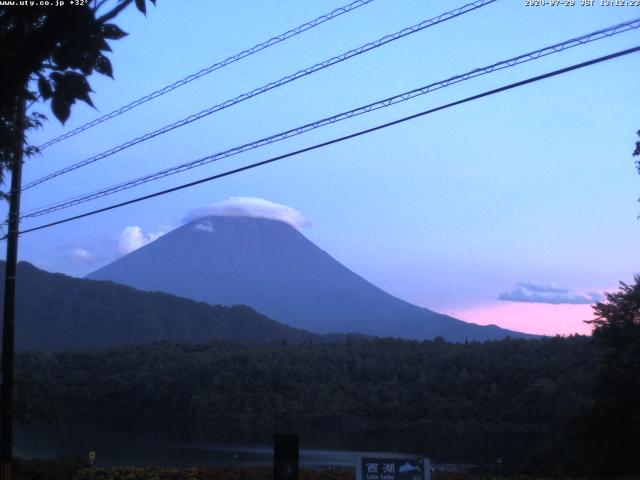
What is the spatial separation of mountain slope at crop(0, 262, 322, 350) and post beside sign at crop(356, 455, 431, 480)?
265ft

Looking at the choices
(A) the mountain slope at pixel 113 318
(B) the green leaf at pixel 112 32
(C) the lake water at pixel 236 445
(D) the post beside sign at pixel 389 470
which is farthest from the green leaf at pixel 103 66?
(A) the mountain slope at pixel 113 318

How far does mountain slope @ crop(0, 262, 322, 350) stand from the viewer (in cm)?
9194

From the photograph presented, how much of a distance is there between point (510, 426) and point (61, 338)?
64761 millimetres

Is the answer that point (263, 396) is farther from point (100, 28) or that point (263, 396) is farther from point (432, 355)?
point (100, 28)

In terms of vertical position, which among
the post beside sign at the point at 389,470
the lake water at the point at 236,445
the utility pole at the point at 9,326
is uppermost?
the utility pole at the point at 9,326

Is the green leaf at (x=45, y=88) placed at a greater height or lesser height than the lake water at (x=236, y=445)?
greater

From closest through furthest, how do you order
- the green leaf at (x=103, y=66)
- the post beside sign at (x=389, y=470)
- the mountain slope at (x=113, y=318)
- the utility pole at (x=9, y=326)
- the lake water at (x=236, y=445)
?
the green leaf at (x=103, y=66)
the post beside sign at (x=389, y=470)
the utility pole at (x=9, y=326)
the lake water at (x=236, y=445)
the mountain slope at (x=113, y=318)

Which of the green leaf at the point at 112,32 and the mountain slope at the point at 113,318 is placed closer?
the green leaf at the point at 112,32

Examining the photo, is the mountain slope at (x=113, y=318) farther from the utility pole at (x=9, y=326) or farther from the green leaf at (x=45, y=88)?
the green leaf at (x=45, y=88)

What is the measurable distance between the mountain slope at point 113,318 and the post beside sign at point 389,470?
80.7 m

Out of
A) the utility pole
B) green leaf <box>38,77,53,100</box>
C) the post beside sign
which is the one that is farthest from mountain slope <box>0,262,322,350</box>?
green leaf <box>38,77,53,100</box>

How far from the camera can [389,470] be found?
9648mm

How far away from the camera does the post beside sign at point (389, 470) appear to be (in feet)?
31.6

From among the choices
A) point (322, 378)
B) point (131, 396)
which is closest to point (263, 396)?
point (322, 378)
